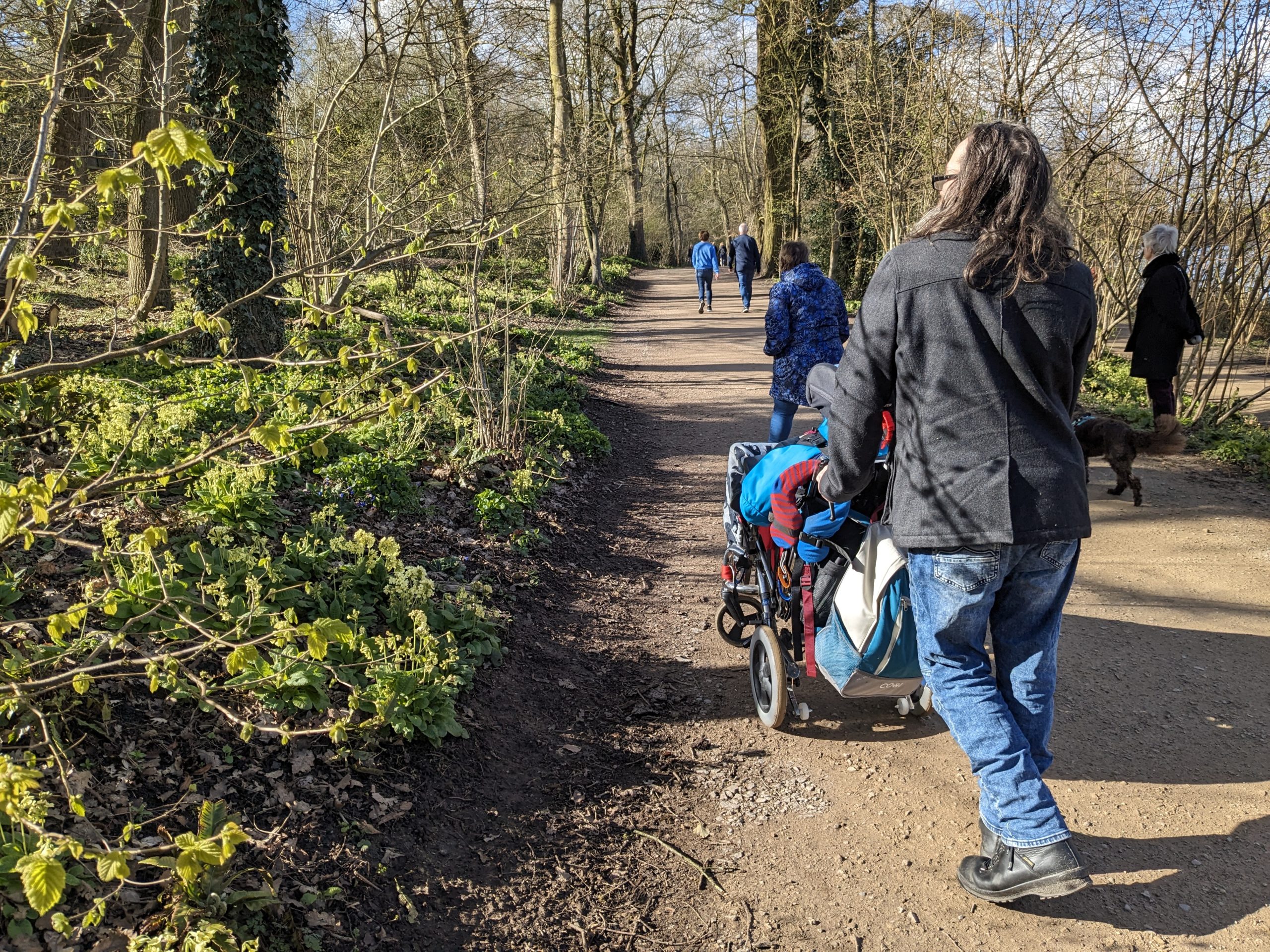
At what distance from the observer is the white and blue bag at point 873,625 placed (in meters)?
2.99

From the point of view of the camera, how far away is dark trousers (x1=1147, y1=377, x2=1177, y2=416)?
755cm

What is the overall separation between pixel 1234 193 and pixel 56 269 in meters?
9.84

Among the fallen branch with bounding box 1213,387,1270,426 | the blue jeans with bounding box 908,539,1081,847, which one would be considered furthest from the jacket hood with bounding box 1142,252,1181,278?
the blue jeans with bounding box 908,539,1081,847

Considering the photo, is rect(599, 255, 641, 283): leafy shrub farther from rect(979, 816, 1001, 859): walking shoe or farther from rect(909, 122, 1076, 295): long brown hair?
rect(979, 816, 1001, 859): walking shoe

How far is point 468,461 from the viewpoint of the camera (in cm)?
639

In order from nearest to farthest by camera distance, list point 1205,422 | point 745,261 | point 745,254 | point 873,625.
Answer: point 873,625
point 1205,422
point 745,254
point 745,261

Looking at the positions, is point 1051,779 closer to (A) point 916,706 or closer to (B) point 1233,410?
(A) point 916,706

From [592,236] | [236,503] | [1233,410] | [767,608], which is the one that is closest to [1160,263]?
[1233,410]

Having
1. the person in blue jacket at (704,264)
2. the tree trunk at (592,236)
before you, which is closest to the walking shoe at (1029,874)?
the person in blue jacket at (704,264)

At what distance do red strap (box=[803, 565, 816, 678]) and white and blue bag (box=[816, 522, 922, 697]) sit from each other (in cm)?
19

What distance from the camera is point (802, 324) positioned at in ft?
20.8

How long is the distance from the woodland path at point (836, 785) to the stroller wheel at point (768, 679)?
0.13 meters

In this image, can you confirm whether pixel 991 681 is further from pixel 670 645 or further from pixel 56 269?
pixel 56 269

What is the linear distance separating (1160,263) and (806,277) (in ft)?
11.3
